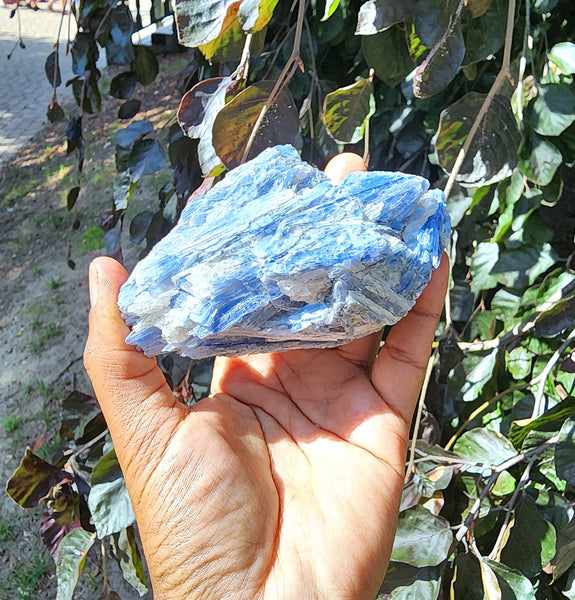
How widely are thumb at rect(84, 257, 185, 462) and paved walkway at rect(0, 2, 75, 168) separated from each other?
317cm

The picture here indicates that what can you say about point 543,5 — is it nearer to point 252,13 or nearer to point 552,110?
point 552,110

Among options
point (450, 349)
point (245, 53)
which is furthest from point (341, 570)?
point (245, 53)

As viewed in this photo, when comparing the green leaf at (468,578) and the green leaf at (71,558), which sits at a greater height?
the green leaf at (71,558)

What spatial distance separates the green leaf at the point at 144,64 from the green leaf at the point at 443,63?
0.67 meters

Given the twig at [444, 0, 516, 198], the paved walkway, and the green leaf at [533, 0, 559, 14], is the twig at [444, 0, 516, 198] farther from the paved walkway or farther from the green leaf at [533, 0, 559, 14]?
the paved walkway

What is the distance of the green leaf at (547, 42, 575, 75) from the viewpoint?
0.97 metres

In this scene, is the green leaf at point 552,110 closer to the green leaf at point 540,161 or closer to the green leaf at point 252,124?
the green leaf at point 540,161

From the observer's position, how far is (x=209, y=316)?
754 mm

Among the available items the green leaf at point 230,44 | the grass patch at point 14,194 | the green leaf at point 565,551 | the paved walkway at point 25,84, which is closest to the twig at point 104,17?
the green leaf at point 230,44

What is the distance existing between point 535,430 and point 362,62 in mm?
887

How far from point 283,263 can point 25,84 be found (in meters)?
4.84

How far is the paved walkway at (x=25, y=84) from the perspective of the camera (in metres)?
4.02

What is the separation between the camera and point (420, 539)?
36.6 inches

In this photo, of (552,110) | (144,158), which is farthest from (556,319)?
(144,158)
